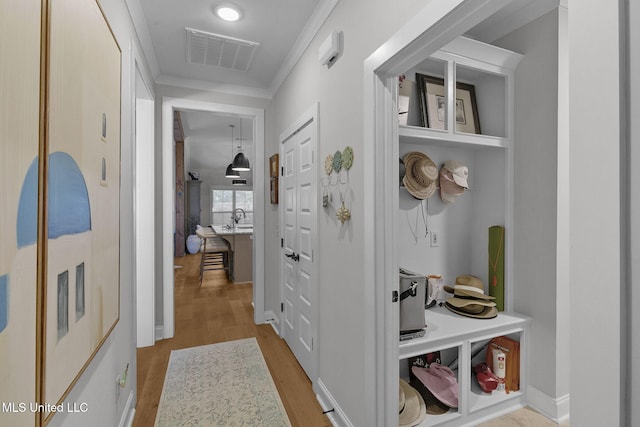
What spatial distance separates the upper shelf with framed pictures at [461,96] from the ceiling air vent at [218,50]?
1.39 meters

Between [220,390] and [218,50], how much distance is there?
8.88 ft

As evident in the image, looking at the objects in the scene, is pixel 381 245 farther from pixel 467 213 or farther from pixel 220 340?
pixel 220 340

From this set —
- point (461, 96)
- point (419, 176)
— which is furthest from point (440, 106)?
point (419, 176)

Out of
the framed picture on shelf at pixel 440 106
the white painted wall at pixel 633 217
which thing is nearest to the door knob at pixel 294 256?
the framed picture on shelf at pixel 440 106

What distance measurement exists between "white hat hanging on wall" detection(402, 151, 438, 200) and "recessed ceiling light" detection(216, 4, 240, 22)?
5.02 feet

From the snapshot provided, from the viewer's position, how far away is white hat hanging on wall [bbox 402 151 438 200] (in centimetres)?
208

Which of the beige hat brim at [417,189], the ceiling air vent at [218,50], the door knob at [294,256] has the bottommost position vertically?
the door knob at [294,256]

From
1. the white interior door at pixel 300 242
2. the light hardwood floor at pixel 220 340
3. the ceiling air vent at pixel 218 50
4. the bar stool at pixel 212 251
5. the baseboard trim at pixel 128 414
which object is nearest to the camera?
the baseboard trim at pixel 128 414

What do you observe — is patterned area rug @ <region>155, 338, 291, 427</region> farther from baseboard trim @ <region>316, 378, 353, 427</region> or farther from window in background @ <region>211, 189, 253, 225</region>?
window in background @ <region>211, 189, 253, 225</region>

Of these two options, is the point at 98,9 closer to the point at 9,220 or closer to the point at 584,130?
the point at 9,220

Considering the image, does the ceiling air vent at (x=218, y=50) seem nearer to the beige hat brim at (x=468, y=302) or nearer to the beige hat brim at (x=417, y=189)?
the beige hat brim at (x=417, y=189)

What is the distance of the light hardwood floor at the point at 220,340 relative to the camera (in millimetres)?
1982

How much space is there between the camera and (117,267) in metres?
1.46

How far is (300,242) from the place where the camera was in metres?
2.54
